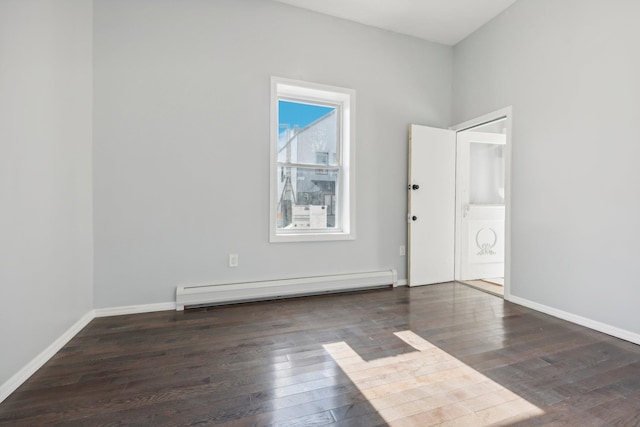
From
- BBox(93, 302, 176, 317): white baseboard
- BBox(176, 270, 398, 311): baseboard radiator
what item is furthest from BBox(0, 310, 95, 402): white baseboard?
BBox(176, 270, 398, 311): baseboard radiator

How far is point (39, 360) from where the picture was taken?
1824 mm

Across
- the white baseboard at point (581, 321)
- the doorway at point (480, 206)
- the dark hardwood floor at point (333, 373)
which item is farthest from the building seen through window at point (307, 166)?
the white baseboard at point (581, 321)

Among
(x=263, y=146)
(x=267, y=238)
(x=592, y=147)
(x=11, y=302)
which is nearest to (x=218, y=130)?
(x=263, y=146)

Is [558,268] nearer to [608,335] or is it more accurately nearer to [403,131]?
[608,335]

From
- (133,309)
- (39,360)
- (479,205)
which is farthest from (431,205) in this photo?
(39,360)

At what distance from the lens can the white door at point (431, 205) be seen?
3.69 meters

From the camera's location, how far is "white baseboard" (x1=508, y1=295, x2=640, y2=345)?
88.6 inches

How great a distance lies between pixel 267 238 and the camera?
3.15 metres

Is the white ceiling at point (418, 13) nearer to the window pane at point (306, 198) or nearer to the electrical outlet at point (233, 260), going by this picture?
the window pane at point (306, 198)

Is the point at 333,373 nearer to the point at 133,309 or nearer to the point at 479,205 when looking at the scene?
the point at 133,309

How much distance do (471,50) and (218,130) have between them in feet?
10.5

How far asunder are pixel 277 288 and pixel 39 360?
1.81m

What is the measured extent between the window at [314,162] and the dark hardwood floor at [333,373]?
1.08m

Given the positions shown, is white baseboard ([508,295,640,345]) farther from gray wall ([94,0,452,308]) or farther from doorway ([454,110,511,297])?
gray wall ([94,0,452,308])
